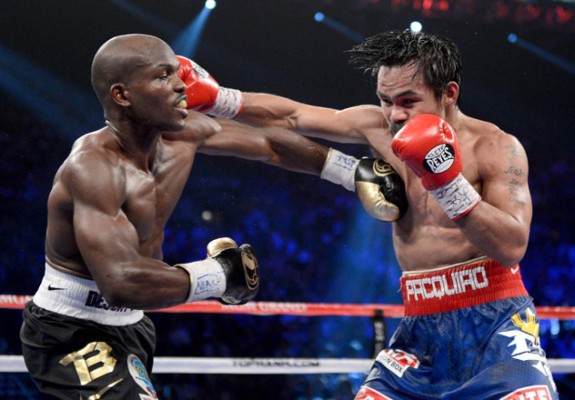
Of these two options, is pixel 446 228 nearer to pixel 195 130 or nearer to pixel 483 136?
pixel 483 136

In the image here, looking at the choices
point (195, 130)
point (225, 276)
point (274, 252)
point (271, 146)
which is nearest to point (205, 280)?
point (225, 276)

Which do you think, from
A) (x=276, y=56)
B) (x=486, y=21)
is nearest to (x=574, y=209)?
(x=486, y=21)

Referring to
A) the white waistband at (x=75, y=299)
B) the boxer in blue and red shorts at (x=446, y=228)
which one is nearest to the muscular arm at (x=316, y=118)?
the boxer in blue and red shorts at (x=446, y=228)

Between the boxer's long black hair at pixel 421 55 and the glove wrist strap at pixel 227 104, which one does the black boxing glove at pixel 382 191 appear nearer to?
the boxer's long black hair at pixel 421 55

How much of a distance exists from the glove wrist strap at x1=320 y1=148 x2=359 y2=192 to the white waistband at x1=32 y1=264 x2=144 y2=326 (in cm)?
83

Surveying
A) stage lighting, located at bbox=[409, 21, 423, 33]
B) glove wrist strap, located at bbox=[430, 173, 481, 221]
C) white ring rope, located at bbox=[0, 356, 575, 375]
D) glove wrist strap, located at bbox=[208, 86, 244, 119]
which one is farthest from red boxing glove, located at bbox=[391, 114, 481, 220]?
stage lighting, located at bbox=[409, 21, 423, 33]

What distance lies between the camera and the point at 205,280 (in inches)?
69.9

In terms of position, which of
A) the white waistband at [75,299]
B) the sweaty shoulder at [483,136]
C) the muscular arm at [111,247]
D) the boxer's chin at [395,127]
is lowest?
the white waistband at [75,299]

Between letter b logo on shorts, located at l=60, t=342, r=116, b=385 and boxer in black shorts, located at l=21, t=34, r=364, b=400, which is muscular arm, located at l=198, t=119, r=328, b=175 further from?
letter b logo on shorts, located at l=60, t=342, r=116, b=385

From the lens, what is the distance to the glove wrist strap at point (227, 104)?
235 centimetres

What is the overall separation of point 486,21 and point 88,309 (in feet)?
13.7

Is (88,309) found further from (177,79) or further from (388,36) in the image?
(388,36)

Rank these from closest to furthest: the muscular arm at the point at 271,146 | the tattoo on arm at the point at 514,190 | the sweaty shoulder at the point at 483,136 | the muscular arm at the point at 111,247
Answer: the muscular arm at the point at 111,247 < the tattoo on arm at the point at 514,190 < the sweaty shoulder at the point at 483,136 < the muscular arm at the point at 271,146

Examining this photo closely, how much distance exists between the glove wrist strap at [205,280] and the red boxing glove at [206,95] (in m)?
0.67
